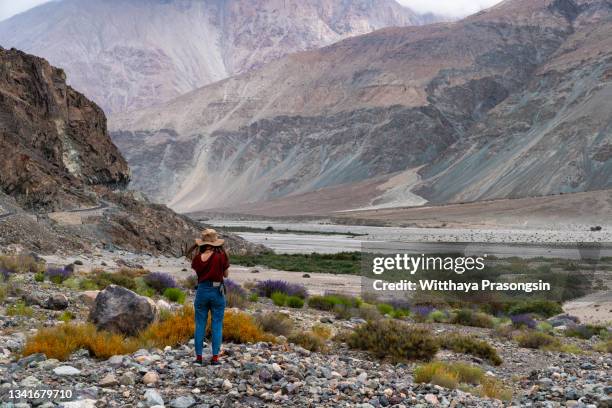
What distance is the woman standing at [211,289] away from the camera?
7.34 m

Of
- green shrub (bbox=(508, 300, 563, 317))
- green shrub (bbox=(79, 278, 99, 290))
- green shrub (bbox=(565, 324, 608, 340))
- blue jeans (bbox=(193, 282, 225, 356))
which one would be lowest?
green shrub (bbox=(508, 300, 563, 317))

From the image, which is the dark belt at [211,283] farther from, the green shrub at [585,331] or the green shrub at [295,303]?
the green shrub at [585,331]

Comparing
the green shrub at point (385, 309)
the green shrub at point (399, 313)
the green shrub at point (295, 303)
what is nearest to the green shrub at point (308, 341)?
the green shrub at point (399, 313)

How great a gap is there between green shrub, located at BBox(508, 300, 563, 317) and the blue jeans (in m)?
13.4

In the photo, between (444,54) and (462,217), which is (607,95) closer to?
(462,217)

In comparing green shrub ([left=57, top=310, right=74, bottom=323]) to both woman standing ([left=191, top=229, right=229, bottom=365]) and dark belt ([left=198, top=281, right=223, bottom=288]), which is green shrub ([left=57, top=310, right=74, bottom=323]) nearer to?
woman standing ([left=191, top=229, right=229, bottom=365])

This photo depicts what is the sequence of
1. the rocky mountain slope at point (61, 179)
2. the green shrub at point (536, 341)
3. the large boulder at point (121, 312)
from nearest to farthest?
the large boulder at point (121, 312), the green shrub at point (536, 341), the rocky mountain slope at point (61, 179)

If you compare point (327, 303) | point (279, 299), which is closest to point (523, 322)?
point (327, 303)

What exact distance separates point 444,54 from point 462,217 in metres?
75.8

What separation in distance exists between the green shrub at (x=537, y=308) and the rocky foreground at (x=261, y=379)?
9.23 m

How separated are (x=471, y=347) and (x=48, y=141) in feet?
112

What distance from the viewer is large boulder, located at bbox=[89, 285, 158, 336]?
28.4 ft

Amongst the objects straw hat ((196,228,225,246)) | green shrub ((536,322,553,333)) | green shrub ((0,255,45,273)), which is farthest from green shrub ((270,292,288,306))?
straw hat ((196,228,225,246))

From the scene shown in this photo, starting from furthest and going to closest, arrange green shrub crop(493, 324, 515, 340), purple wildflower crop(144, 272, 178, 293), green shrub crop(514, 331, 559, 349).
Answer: purple wildflower crop(144, 272, 178, 293) → green shrub crop(493, 324, 515, 340) → green shrub crop(514, 331, 559, 349)
